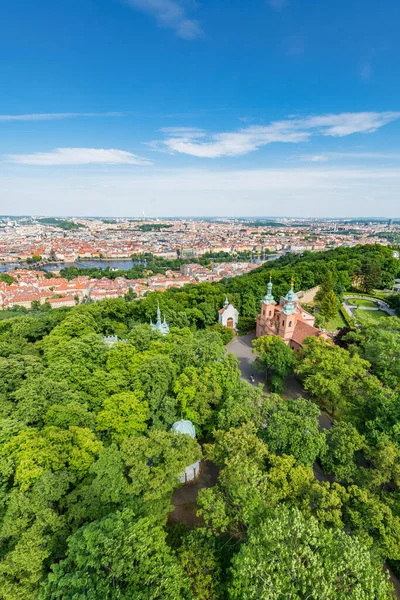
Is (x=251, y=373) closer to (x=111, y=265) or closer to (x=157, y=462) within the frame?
(x=157, y=462)

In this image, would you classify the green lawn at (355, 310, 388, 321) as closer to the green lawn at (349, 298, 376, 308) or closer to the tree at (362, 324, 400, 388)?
the green lawn at (349, 298, 376, 308)

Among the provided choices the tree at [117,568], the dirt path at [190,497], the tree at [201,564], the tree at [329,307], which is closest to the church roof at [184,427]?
the dirt path at [190,497]

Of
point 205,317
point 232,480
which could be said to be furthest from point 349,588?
point 205,317

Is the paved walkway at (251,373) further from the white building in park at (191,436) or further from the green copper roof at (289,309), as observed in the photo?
the white building in park at (191,436)

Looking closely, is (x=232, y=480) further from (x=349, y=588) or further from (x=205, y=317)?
(x=205, y=317)

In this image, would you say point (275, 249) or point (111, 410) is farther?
point (275, 249)

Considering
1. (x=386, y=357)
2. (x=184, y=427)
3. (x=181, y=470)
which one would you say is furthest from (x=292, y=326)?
(x=181, y=470)
